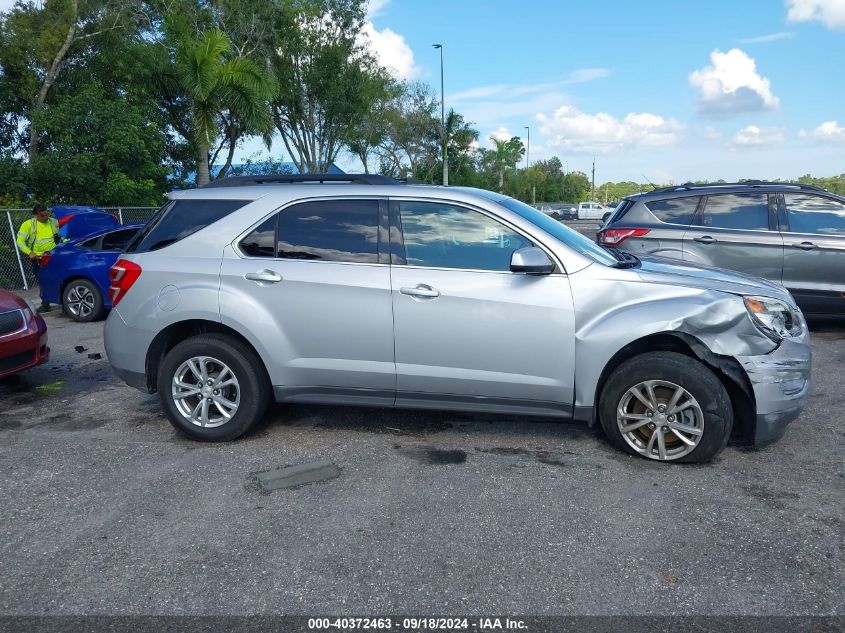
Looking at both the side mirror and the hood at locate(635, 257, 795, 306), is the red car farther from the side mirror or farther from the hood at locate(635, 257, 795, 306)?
the hood at locate(635, 257, 795, 306)

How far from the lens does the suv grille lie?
594 centimetres

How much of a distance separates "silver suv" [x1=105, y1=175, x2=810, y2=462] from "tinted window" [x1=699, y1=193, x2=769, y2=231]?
3.95 meters

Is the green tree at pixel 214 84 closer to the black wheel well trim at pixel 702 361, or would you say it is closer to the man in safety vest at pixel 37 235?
the man in safety vest at pixel 37 235

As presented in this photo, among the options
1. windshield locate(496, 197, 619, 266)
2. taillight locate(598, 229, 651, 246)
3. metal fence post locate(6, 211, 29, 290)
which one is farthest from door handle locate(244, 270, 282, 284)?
metal fence post locate(6, 211, 29, 290)

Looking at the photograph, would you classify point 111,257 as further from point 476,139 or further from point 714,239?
point 476,139

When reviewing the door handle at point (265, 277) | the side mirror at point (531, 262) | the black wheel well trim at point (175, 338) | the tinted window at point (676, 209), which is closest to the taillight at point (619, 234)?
the tinted window at point (676, 209)

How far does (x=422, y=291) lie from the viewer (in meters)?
4.37

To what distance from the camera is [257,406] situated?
4.66 m

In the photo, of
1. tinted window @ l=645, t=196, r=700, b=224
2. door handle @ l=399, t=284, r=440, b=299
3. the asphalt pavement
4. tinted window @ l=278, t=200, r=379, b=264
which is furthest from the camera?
tinted window @ l=645, t=196, r=700, b=224

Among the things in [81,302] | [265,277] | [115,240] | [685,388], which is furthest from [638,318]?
[115,240]

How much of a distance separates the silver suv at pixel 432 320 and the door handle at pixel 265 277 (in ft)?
0.03

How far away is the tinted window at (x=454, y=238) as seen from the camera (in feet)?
14.4

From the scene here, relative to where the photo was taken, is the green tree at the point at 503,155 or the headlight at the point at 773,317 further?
the green tree at the point at 503,155

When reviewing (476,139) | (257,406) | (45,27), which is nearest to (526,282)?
(257,406)
